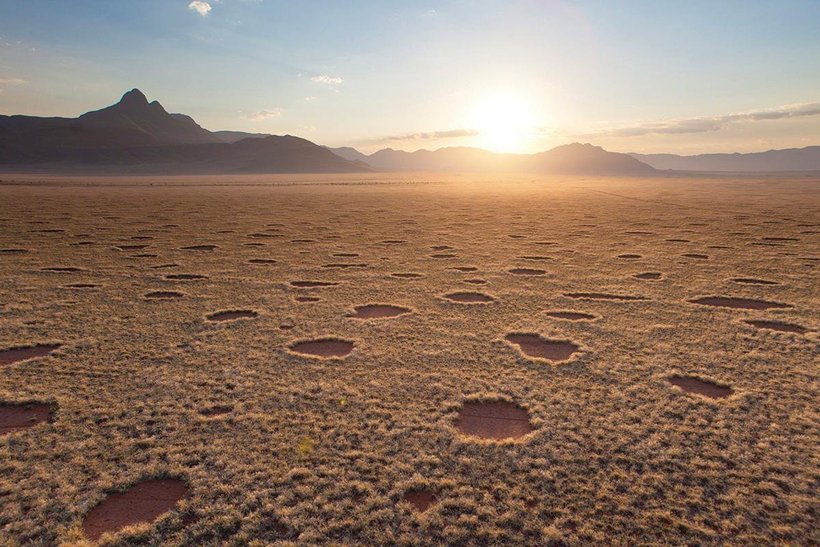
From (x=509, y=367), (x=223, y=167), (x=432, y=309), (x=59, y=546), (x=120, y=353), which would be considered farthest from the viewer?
(x=223, y=167)

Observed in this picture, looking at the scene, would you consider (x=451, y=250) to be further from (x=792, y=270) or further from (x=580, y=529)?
(x=580, y=529)

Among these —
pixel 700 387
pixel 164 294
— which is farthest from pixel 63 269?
Result: pixel 700 387

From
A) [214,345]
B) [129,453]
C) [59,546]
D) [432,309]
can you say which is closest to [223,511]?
Result: [59,546]

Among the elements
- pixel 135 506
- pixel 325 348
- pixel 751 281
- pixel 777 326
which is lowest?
pixel 135 506

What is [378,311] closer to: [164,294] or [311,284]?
[311,284]

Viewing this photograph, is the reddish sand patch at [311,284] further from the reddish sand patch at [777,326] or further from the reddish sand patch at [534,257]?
the reddish sand patch at [777,326]

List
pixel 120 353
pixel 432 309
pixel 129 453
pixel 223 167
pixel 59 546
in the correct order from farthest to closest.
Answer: pixel 223 167, pixel 432 309, pixel 120 353, pixel 129 453, pixel 59 546

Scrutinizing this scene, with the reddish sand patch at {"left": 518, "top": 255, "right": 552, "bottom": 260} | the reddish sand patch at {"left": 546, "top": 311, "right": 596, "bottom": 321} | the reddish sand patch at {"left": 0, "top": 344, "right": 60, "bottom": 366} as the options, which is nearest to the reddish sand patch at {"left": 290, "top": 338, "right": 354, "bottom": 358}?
the reddish sand patch at {"left": 0, "top": 344, "right": 60, "bottom": 366}
